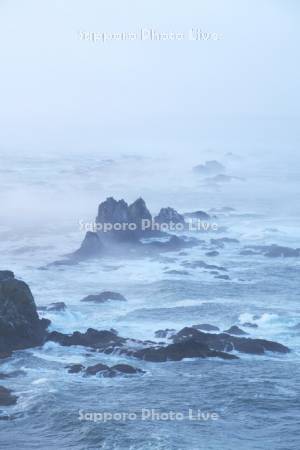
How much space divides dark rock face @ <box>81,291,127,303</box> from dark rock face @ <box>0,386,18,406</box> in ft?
78.3

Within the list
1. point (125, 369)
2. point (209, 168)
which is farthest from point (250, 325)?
point (209, 168)

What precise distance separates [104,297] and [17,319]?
15.2m

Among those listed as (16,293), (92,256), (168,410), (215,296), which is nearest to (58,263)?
(92,256)

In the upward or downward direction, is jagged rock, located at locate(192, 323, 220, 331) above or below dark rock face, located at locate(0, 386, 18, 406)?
above

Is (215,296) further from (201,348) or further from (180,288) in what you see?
(201,348)

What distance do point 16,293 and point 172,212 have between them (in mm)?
47290

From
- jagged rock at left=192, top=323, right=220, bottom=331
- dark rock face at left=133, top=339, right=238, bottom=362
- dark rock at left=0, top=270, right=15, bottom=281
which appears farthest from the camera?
jagged rock at left=192, top=323, right=220, bottom=331

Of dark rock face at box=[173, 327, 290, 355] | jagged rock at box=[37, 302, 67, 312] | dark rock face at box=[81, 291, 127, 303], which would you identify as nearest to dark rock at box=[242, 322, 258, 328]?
dark rock face at box=[173, 327, 290, 355]

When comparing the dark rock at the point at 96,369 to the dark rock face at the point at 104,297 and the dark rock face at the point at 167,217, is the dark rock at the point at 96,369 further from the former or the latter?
the dark rock face at the point at 167,217

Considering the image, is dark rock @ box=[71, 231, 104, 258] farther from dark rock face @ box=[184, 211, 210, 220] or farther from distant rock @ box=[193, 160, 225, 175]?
distant rock @ box=[193, 160, 225, 175]

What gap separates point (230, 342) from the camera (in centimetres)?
7231

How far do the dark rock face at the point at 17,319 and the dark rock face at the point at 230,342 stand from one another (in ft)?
34.7

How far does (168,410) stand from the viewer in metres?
60.1

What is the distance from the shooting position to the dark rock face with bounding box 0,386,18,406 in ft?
199
